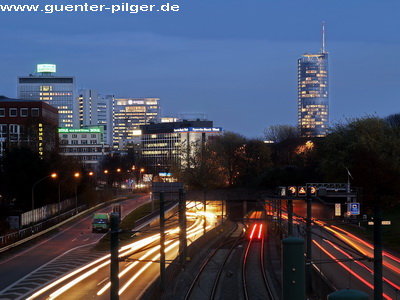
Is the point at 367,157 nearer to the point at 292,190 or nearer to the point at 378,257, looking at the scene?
the point at 292,190

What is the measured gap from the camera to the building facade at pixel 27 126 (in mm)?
102188

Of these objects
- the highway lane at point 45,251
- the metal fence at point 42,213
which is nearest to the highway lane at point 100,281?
the highway lane at point 45,251

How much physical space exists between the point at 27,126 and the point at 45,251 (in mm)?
55826

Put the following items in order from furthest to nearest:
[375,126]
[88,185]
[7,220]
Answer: [88,185] < [375,126] < [7,220]

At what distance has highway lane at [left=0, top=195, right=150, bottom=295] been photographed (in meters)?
40.6

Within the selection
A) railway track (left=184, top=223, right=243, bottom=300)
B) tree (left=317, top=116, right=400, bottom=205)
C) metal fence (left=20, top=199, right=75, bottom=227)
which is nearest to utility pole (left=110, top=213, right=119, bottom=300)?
railway track (left=184, top=223, right=243, bottom=300)

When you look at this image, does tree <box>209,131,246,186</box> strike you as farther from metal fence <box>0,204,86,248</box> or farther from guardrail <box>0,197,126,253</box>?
metal fence <box>0,204,86,248</box>

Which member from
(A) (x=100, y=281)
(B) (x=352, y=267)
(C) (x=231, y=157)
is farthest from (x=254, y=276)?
(C) (x=231, y=157)

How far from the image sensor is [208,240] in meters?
62.0

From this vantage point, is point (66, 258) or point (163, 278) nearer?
point (163, 278)

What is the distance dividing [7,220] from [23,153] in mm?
11756

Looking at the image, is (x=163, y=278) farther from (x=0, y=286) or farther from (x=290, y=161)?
(x=290, y=161)

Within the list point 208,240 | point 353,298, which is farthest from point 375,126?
point 353,298

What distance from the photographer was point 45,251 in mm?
52469
